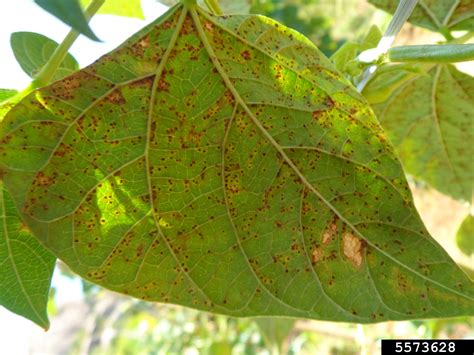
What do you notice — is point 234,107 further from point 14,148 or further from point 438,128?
point 438,128

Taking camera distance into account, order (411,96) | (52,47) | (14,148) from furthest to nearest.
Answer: (411,96) → (52,47) → (14,148)

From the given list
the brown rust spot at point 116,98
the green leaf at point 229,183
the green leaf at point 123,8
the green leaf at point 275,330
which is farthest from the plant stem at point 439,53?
the green leaf at point 275,330

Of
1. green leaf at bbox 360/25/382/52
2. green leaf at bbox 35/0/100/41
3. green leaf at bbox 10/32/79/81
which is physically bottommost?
green leaf at bbox 35/0/100/41

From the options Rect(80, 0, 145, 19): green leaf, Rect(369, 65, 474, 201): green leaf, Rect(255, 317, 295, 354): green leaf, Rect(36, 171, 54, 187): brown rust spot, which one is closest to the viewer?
Rect(36, 171, 54, 187): brown rust spot

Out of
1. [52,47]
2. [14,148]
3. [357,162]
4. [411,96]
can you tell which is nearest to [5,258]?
[14,148]

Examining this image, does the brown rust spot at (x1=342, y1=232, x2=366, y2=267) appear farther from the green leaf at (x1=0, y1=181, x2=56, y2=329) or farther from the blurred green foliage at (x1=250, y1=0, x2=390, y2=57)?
the blurred green foliage at (x1=250, y1=0, x2=390, y2=57)

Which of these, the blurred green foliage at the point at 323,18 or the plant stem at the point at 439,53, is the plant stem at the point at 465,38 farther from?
the plant stem at the point at 439,53

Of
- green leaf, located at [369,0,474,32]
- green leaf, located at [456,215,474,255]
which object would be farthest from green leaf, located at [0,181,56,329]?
green leaf, located at [456,215,474,255]

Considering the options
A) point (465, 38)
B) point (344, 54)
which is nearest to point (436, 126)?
point (465, 38)
